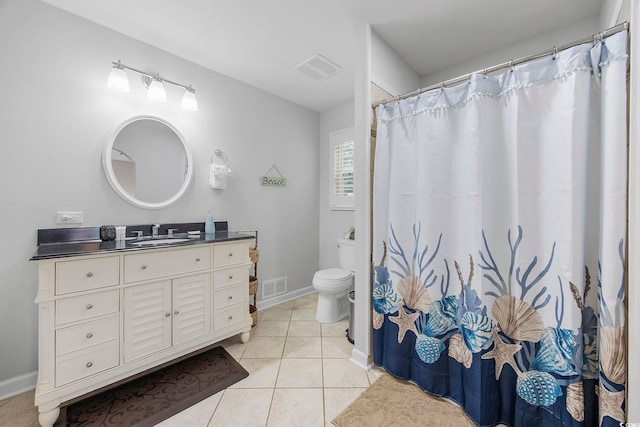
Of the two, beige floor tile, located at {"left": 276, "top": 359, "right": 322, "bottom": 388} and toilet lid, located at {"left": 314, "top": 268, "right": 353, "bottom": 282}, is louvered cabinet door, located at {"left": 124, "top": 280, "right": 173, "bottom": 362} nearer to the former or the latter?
beige floor tile, located at {"left": 276, "top": 359, "right": 322, "bottom": 388}

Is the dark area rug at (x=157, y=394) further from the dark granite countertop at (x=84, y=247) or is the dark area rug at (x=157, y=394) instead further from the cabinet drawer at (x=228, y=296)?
the dark granite countertop at (x=84, y=247)

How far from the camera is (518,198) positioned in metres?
1.23

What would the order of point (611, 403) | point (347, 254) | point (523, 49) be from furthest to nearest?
point (347, 254), point (523, 49), point (611, 403)

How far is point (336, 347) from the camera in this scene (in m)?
2.02

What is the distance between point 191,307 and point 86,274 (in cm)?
63

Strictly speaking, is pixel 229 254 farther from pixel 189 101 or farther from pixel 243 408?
pixel 189 101

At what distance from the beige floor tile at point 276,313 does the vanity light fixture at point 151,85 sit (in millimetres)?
2080

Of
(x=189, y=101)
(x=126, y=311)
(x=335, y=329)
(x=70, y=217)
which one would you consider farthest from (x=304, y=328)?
(x=189, y=101)

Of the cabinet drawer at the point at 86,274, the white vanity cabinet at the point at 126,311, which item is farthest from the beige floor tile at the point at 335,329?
the cabinet drawer at the point at 86,274

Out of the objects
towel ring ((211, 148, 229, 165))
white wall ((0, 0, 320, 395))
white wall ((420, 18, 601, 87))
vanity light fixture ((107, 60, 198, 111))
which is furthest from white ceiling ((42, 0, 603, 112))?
towel ring ((211, 148, 229, 165))

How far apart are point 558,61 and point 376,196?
1.08 m

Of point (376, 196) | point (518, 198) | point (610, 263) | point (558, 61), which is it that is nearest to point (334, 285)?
point (376, 196)

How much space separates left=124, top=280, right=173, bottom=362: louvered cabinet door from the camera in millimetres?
1496

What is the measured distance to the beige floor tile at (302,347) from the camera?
1920 mm
